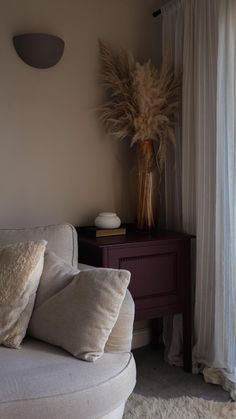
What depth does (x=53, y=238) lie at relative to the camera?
2080mm

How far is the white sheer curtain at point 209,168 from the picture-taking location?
2162 millimetres

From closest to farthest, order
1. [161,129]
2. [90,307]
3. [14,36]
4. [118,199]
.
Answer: [90,307] → [14,36] → [161,129] → [118,199]

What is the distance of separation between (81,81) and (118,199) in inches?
30.3

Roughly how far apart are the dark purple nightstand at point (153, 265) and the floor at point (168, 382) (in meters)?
0.10

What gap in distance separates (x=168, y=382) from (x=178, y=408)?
289 millimetres

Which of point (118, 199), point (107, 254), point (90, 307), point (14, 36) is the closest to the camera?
point (90, 307)

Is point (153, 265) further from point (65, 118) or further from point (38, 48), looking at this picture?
point (38, 48)

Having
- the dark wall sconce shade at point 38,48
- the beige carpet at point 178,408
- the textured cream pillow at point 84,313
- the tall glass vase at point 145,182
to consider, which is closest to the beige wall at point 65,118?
the dark wall sconce shade at point 38,48

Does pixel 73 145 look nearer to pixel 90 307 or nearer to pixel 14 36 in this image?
pixel 14 36

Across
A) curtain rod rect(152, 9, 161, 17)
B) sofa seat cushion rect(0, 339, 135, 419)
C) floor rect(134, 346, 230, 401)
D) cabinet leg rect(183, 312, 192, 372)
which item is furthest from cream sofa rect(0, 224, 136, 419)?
curtain rod rect(152, 9, 161, 17)

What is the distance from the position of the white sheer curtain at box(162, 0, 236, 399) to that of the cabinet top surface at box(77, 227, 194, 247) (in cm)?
12

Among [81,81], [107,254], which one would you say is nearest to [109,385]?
[107,254]

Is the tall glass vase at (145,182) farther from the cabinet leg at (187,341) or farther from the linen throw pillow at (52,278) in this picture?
the linen throw pillow at (52,278)

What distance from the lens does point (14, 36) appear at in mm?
2354
